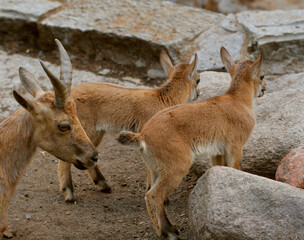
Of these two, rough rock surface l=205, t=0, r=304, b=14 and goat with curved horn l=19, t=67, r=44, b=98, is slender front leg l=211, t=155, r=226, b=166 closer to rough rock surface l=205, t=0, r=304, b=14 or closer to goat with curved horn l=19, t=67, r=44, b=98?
goat with curved horn l=19, t=67, r=44, b=98

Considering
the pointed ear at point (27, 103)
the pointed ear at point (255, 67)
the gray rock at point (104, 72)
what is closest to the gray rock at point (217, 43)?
the gray rock at point (104, 72)

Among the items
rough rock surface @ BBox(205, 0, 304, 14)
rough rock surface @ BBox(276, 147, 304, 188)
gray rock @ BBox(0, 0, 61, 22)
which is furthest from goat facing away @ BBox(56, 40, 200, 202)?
rough rock surface @ BBox(205, 0, 304, 14)

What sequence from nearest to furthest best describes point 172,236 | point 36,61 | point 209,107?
point 172,236, point 209,107, point 36,61

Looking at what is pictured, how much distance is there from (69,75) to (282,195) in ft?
8.94

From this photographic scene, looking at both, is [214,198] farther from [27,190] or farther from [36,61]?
[36,61]

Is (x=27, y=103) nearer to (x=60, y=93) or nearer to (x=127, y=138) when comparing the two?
(x=60, y=93)

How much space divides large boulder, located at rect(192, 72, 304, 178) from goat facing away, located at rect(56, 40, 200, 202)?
1.12m

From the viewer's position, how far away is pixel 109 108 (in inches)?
293

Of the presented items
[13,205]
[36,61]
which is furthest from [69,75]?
[36,61]

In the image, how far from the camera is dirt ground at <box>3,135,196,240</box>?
21.0 feet

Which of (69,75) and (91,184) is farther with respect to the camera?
(91,184)

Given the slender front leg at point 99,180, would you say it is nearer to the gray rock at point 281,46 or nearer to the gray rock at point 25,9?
the gray rock at point 281,46

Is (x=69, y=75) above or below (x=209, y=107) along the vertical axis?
above

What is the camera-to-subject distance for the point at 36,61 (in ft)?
36.1
